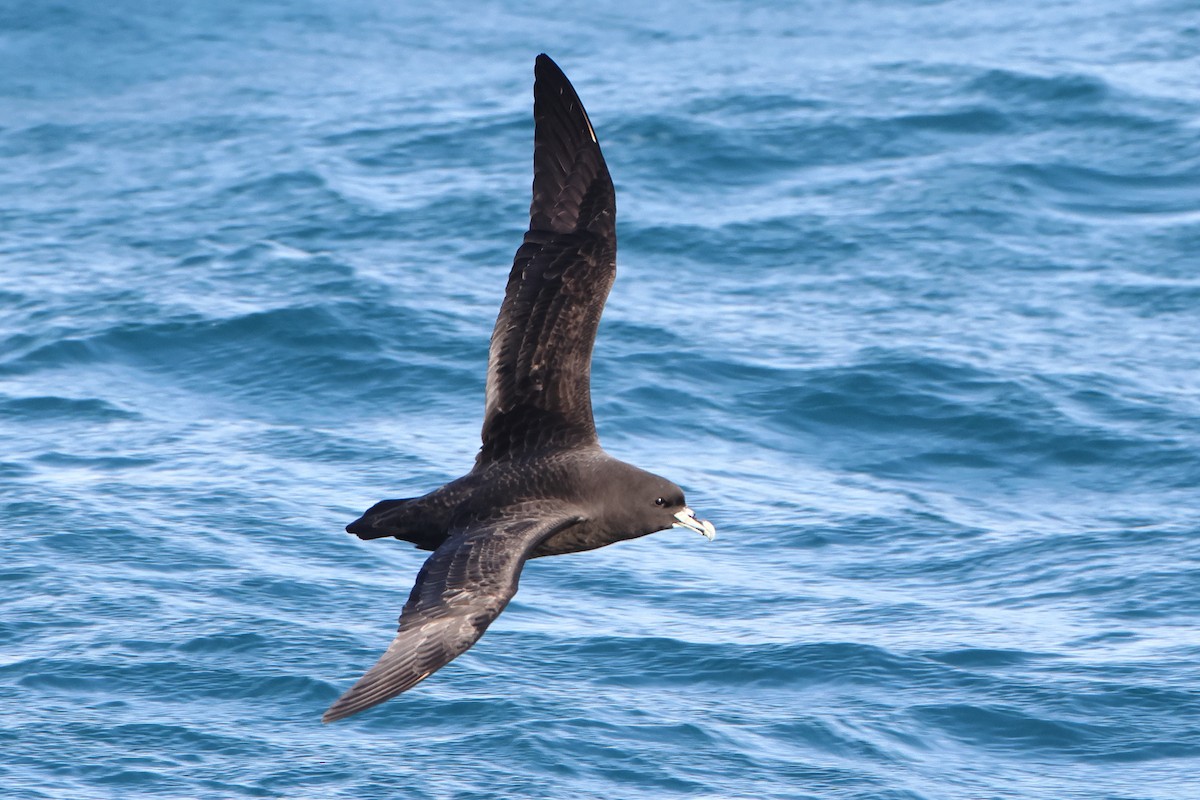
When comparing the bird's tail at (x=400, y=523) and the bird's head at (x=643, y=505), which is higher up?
the bird's head at (x=643, y=505)

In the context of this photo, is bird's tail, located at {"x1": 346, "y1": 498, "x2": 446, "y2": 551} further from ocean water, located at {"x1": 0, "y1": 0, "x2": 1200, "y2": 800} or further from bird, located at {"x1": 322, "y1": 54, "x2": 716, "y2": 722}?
ocean water, located at {"x1": 0, "y1": 0, "x2": 1200, "y2": 800}

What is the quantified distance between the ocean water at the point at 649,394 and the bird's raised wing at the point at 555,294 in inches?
104

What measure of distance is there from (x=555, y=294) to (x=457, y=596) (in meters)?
2.27

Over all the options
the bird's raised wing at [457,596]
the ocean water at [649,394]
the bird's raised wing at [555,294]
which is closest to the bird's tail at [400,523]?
the bird's raised wing at [457,596]

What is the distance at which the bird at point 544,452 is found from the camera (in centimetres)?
986

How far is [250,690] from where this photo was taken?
523 inches

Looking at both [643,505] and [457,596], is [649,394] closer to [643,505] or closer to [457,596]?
[643,505]

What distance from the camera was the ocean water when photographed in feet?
43.2

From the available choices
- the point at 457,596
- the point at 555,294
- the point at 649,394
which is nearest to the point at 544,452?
the point at 555,294

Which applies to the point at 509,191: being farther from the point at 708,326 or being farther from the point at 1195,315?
the point at 1195,315

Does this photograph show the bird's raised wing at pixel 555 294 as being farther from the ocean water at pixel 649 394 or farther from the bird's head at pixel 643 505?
the ocean water at pixel 649 394

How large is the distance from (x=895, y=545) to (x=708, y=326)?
3551mm

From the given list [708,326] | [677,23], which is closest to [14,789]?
[708,326]

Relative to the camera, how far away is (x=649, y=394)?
55.7ft
